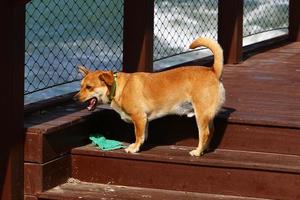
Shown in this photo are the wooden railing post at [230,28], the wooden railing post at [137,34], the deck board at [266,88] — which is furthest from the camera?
the wooden railing post at [230,28]

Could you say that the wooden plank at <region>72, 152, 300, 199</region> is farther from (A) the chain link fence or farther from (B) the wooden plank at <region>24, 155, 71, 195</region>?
(A) the chain link fence

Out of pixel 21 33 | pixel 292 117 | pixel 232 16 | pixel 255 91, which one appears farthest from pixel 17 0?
pixel 232 16

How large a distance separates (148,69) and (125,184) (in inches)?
40.4

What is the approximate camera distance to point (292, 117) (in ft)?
16.2

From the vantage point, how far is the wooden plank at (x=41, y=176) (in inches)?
180

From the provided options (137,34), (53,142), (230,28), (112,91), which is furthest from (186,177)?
(230,28)

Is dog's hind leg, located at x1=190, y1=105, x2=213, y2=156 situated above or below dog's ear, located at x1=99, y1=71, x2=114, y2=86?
below

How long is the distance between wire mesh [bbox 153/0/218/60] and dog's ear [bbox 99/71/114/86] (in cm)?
457

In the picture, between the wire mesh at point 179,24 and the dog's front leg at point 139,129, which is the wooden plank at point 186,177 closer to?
the dog's front leg at point 139,129

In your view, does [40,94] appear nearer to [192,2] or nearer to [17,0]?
[17,0]

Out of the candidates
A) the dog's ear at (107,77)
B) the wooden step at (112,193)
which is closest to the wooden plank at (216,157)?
the wooden step at (112,193)

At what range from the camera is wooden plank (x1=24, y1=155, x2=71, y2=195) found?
4562 mm

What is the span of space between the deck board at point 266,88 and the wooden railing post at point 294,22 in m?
0.57

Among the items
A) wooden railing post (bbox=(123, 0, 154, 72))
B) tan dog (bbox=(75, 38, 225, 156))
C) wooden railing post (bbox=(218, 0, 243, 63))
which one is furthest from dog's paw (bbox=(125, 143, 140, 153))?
wooden railing post (bbox=(218, 0, 243, 63))
